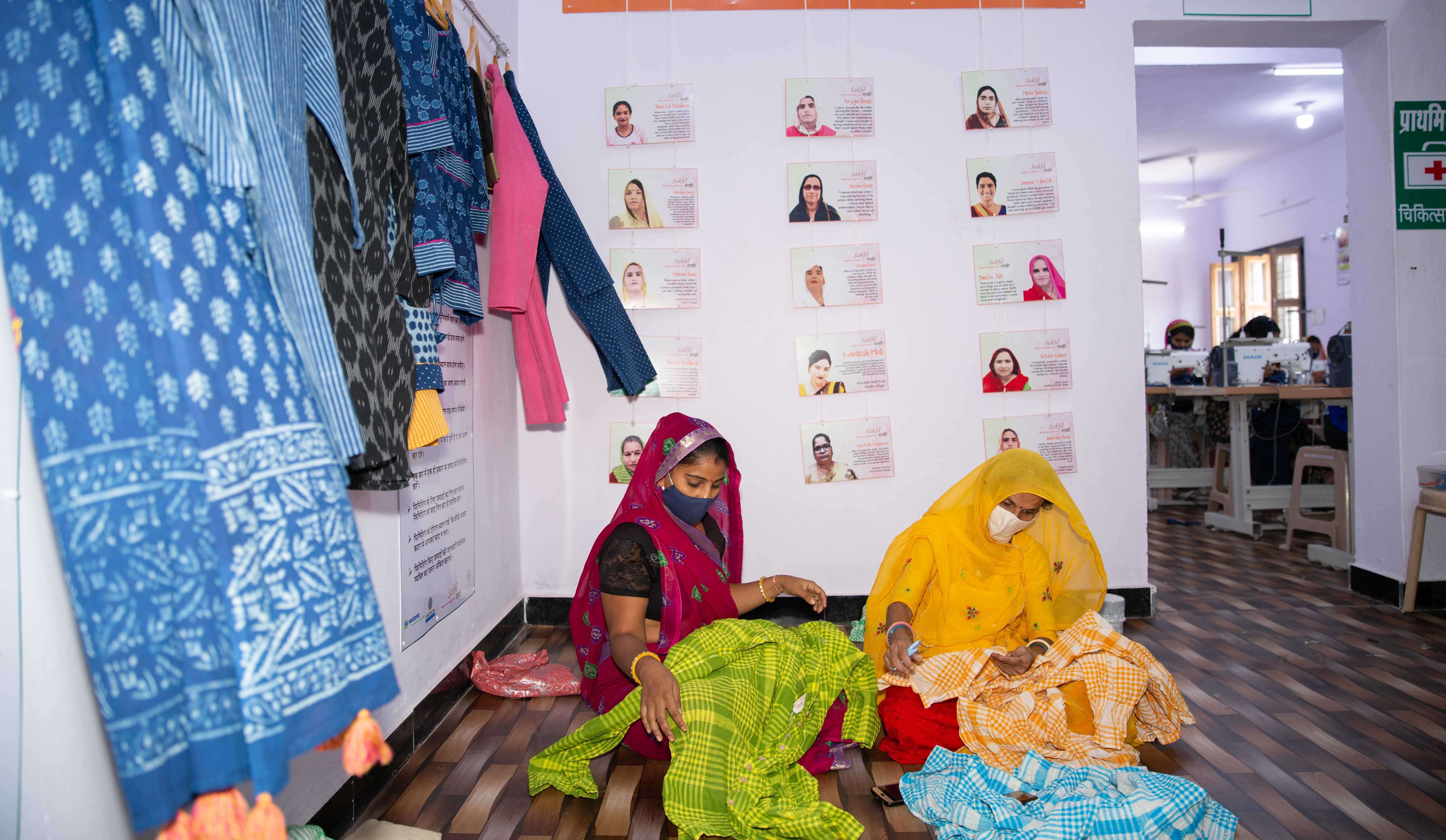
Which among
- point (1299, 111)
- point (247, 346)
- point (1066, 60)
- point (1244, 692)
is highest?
point (1299, 111)

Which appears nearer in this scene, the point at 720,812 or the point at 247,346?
the point at 247,346

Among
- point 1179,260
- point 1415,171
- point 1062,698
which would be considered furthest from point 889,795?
point 1179,260

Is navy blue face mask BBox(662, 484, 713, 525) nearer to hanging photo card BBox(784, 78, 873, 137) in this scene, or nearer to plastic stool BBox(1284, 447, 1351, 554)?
hanging photo card BBox(784, 78, 873, 137)

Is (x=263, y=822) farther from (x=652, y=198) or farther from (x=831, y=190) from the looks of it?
(x=831, y=190)

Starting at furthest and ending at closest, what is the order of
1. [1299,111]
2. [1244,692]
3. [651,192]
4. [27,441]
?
[1299,111], [651,192], [1244,692], [27,441]

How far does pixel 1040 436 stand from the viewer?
3.13m

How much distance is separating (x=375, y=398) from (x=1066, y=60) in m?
2.91

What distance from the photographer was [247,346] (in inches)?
36.3

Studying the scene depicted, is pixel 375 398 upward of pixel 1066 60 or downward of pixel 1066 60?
downward

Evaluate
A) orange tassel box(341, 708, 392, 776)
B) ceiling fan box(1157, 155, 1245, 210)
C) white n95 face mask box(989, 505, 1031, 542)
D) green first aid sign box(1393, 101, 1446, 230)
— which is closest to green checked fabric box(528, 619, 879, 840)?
white n95 face mask box(989, 505, 1031, 542)

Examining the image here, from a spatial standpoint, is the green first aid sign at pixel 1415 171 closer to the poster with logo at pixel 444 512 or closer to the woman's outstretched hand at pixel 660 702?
the woman's outstretched hand at pixel 660 702

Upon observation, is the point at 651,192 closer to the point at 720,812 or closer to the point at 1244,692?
the point at 720,812

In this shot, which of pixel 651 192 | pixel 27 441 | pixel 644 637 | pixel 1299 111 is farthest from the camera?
pixel 1299 111

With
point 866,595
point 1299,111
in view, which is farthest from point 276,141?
point 1299,111
